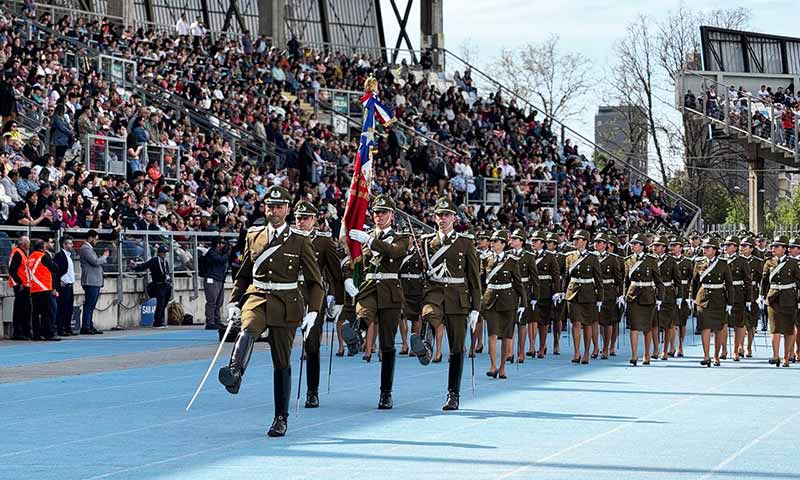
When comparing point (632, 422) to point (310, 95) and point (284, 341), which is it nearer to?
point (284, 341)

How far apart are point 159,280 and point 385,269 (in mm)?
13080

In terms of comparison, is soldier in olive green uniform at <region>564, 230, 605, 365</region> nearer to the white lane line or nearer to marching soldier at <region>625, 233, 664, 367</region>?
marching soldier at <region>625, 233, 664, 367</region>

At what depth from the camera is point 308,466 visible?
1011 cm

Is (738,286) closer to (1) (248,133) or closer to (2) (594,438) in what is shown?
(2) (594,438)

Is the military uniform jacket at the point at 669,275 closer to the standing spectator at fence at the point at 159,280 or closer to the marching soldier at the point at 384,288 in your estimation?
the marching soldier at the point at 384,288

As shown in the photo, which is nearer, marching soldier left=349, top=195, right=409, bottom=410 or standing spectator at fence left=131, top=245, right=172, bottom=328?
marching soldier left=349, top=195, right=409, bottom=410

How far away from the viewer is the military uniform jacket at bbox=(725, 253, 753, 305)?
21203 mm

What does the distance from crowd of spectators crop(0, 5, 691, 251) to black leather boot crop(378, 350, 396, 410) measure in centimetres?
1115

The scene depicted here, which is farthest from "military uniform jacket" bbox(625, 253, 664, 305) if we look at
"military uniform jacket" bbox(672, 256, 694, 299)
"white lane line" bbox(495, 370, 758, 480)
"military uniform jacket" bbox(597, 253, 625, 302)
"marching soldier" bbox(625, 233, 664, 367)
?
"white lane line" bbox(495, 370, 758, 480)

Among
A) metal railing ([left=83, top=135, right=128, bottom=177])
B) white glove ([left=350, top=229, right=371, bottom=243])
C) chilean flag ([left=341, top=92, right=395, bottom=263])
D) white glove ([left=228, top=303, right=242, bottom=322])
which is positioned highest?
metal railing ([left=83, top=135, right=128, bottom=177])

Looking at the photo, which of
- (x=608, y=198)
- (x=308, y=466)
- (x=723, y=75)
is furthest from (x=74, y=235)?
(x=723, y=75)

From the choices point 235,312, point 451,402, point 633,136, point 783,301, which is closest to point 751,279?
point 783,301

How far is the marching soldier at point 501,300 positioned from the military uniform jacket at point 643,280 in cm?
260

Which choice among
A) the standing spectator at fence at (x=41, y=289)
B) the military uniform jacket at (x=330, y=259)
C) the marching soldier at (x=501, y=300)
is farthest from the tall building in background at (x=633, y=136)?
the military uniform jacket at (x=330, y=259)
